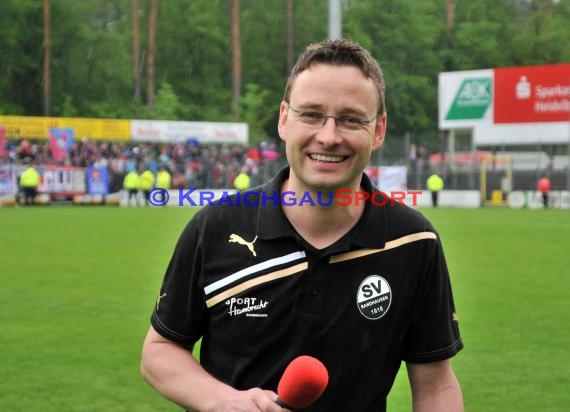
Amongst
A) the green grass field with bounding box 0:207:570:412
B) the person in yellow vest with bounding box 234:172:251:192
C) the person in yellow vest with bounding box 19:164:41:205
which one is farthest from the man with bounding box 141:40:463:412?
the person in yellow vest with bounding box 234:172:251:192

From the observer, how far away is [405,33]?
75812 millimetres

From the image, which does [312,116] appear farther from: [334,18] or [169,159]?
[169,159]

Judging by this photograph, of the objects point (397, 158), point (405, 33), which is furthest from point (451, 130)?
point (405, 33)

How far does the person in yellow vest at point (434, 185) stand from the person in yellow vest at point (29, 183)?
1578 centimetres

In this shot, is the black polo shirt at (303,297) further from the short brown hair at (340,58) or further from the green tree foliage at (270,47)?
the green tree foliage at (270,47)

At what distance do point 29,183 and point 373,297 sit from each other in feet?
119

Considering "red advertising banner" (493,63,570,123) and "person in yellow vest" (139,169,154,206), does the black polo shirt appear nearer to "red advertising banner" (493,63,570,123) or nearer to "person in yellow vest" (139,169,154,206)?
"person in yellow vest" (139,169,154,206)

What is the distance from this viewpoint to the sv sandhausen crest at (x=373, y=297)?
3.25 metres

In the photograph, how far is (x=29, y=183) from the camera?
125ft

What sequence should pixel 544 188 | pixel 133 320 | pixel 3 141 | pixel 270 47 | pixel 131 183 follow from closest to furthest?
1. pixel 133 320
2. pixel 3 141
3. pixel 544 188
4. pixel 131 183
5. pixel 270 47

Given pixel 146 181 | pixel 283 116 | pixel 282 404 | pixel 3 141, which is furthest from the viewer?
pixel 146 181

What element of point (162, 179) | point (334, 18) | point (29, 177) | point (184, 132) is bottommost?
point (162, 179)

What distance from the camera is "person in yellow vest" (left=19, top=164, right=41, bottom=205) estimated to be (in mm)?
37812

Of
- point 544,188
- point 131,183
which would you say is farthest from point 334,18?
point 131,183
